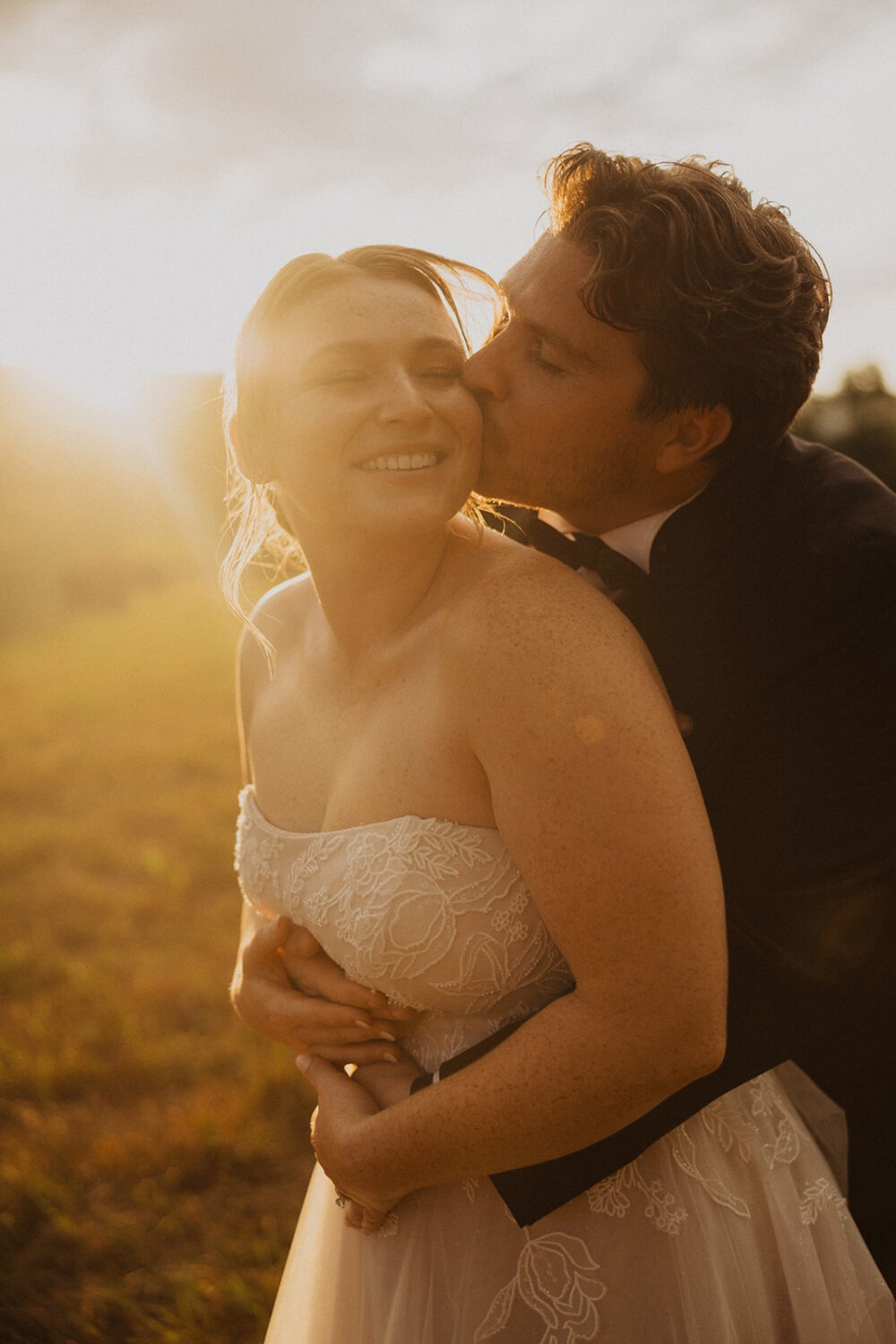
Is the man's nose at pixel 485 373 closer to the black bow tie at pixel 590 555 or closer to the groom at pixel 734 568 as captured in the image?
the groom at pixel 734 568

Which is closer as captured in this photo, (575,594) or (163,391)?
(575,594)

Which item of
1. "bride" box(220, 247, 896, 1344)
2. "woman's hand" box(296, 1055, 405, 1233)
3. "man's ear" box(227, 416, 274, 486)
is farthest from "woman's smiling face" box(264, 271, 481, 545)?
"woman's hand" box(296, 1055, 405, 1233)

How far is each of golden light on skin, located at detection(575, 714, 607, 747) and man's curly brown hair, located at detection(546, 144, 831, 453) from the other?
0.92 metres

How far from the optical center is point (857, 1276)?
83.8 inches

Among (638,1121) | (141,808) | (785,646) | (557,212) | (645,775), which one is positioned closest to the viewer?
(645,775)

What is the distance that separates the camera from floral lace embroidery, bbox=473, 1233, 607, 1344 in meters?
1.87

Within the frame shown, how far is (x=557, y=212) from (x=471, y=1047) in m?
1.86

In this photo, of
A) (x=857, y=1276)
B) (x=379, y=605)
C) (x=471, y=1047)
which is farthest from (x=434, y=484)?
(x=857, y=1276)

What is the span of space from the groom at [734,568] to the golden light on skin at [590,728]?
41 centimetres

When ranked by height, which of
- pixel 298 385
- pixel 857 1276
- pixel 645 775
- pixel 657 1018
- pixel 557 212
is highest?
pixel 557 212

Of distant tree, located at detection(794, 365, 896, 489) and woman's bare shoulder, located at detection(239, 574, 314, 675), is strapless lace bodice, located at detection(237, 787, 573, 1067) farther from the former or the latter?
distant tree, located at detection(794, 365, 896, 489)

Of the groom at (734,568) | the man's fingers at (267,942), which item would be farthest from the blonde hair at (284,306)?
the man's fingers at (267,942)

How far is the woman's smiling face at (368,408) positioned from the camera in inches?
84.7

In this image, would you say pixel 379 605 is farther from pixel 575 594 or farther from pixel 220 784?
pixel 220 784
